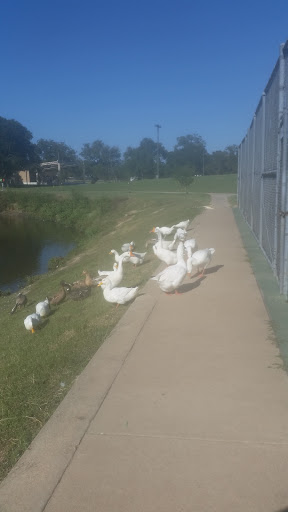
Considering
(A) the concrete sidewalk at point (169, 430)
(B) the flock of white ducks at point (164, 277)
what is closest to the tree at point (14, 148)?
(B) the flock of white ducks at point (164, 277)

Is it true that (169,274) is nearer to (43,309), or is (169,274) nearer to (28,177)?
(43,309)

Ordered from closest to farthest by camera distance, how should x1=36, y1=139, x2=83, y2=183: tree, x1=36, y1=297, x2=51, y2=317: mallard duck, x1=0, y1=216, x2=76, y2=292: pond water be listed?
x1=36, y1=297, x2=51, y2=317: mallard duck → x1=0, y1=216, x2=76, y2=292: pond water → x1=36, y1=139, x2=83, y2=183: tree

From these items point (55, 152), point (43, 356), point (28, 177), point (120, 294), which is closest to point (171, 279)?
point (120, 294)

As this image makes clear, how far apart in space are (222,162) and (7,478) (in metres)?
109

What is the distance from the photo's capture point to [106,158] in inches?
4774

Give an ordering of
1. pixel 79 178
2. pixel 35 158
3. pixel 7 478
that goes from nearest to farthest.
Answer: pixel 7 478
pixel 35 158
pixel 79 178

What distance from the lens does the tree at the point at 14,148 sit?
282 ft

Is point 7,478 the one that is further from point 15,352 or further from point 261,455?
point 15,352

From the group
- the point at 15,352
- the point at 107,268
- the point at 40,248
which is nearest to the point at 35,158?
the point at 40,248

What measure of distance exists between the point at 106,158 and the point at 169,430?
395ft

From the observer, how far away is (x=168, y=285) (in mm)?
7848

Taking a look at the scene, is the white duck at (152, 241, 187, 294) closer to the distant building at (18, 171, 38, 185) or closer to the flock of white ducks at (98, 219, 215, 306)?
the flock of white ducks at (98, 219, 215, 306)

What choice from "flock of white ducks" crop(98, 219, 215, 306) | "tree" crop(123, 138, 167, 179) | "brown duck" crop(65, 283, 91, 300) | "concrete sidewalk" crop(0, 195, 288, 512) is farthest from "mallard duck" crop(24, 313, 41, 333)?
"tree" crop(123, 138, 167, 179)

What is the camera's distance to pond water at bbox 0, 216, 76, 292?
2381 centimetres
